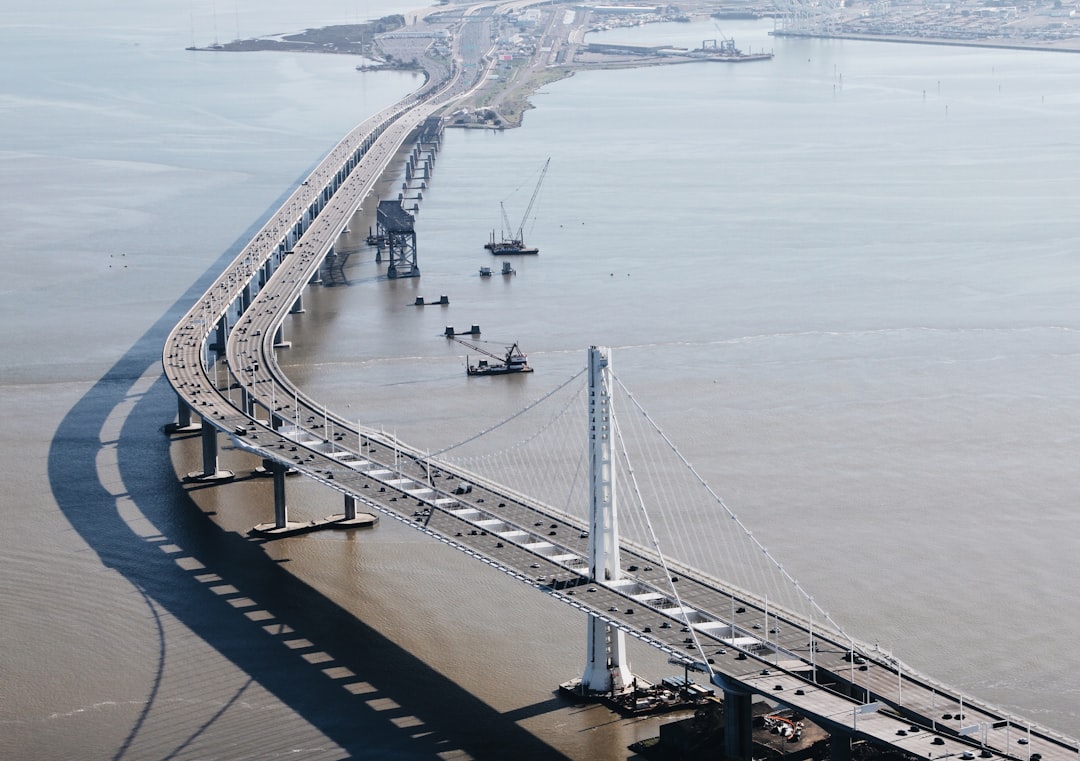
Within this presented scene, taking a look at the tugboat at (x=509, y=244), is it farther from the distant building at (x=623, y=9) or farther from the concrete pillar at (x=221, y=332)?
the distant building at (x=623, y=9)

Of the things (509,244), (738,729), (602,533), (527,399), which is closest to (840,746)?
(738,729)

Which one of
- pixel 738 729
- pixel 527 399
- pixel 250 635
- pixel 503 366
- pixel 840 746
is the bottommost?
pixel 250 635

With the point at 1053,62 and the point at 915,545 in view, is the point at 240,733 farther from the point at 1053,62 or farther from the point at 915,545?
the point at 1053,62

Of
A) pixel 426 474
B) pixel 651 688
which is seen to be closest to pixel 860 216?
pixel 426 474

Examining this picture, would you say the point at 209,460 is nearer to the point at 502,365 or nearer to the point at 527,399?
the point at 527,399

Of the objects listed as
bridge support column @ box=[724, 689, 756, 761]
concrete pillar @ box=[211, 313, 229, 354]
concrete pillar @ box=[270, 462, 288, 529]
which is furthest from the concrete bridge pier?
bridge support column @ box=[724, 689, 756, 761]
